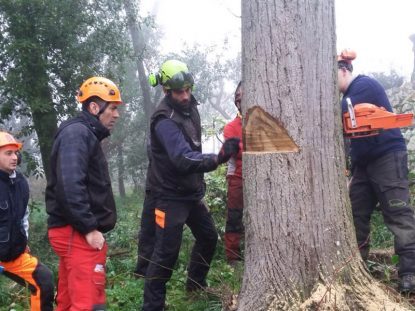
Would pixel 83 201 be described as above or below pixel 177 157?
below

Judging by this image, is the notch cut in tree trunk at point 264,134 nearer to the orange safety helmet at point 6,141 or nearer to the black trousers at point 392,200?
the black trousers at point 392,200

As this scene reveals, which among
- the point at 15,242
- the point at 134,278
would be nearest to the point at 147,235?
the point at 134,278

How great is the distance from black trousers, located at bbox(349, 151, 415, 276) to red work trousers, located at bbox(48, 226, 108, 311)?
1.97 m

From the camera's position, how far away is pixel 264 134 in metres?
2.44

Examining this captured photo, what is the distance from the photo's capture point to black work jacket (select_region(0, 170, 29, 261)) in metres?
3.61

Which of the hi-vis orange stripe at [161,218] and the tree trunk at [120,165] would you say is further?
the tree trunk at [120,165]

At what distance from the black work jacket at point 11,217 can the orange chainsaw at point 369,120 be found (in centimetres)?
282

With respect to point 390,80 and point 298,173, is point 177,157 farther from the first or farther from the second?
point 390,80

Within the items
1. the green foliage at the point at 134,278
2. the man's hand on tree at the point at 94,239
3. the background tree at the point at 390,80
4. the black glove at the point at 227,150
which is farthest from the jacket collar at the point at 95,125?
the background tree at the point at 390,80

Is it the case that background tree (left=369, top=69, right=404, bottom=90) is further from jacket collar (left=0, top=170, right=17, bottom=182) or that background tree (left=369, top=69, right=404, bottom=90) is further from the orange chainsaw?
jacket collar (left=0, top=170, right=17, bottom=182)

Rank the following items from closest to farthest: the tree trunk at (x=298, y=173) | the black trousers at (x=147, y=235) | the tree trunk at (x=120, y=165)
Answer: the tree trunk at (x=298, y=173), the black trousers at (x=147, y=235), the tree trunk at (x=120, y=165)

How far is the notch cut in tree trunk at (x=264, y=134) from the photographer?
237cm

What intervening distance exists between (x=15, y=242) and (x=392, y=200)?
3151mm

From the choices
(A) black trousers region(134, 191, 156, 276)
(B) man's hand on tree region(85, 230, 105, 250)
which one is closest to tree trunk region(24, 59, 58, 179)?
(A) black trousers region(134, 191, 156, 276)
